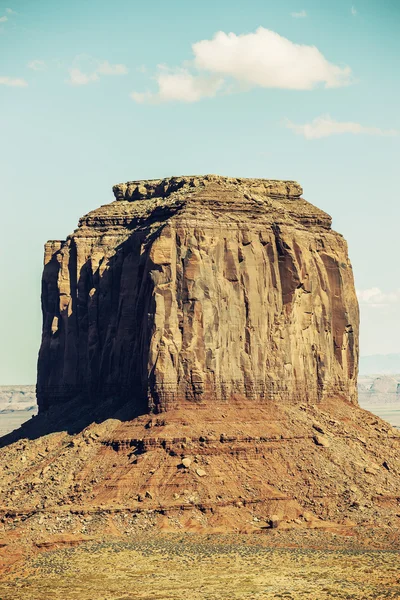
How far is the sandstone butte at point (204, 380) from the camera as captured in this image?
416 feet

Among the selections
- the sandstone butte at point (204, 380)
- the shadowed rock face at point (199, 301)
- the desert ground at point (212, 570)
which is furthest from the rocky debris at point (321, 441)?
the desert ground at point (212, 570)

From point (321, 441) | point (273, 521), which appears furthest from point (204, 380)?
point (273, 521)

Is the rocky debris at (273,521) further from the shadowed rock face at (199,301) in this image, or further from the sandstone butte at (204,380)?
the shadowed rock face at (199,301)

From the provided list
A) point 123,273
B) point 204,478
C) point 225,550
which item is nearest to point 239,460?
point 204,478

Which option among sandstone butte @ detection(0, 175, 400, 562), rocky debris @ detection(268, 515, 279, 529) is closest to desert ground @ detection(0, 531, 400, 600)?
rocky debris @ detection(268, 515, 279, 529)

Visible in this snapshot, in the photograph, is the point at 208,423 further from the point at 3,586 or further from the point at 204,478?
the point at 3,586

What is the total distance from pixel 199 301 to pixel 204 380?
608cm

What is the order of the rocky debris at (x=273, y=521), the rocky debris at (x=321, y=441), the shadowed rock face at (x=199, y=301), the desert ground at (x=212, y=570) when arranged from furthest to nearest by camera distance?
the rocky debris at (x=321, y=441)
the shadowed rock face at (x=199, y=301)
the rocky debris at (x=273, y=521)
the desert ground at (x=212, y=570)

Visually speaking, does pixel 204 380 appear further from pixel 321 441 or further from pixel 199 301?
pixel 321 441

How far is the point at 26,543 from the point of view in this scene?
121 meters

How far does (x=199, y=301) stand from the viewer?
13400 cm

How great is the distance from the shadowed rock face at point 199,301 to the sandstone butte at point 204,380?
15 cm

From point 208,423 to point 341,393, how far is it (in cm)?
1936

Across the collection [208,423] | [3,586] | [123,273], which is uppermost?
[123,273]
